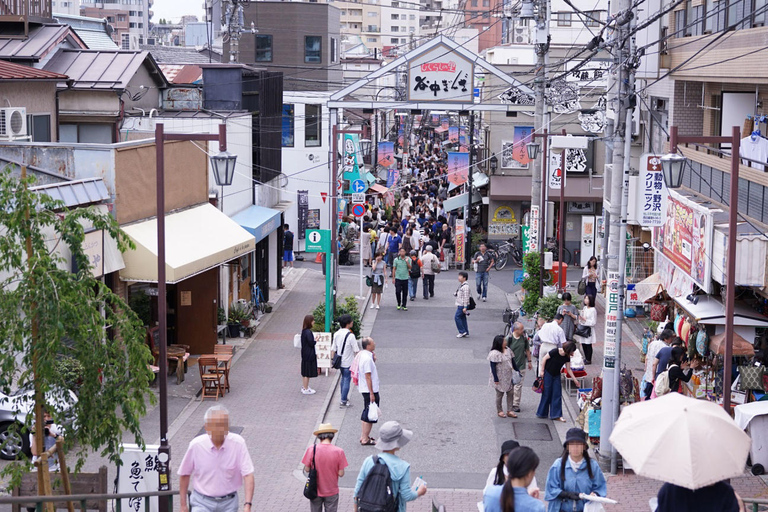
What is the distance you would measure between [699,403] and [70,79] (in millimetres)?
18397

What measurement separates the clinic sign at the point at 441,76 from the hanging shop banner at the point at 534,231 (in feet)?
15.8

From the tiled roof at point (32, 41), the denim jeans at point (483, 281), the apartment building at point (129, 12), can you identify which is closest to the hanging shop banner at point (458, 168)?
the denim jeans at point (483, 281)

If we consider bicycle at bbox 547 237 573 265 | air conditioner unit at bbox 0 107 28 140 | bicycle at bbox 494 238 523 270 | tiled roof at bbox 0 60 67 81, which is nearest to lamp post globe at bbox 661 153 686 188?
Answer: air conditioner unit at bbox 0 107 28 140

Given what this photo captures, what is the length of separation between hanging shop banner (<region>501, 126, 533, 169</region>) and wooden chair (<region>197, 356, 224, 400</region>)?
796 inches

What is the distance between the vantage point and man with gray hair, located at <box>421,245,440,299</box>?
28.7m

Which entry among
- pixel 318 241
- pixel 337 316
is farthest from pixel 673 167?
pixel 318 241

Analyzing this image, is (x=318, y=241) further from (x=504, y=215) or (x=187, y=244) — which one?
(x=504, y=215)

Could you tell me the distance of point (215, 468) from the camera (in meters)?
8.43

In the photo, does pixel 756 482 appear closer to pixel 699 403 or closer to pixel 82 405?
pixel 699 403

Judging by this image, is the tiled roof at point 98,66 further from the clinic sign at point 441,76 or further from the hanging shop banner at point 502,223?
the hanging shop banner at point 502,223

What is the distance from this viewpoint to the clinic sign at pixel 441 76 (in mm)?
29812

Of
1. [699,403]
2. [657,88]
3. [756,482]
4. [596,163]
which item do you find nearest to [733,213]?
[756,482]

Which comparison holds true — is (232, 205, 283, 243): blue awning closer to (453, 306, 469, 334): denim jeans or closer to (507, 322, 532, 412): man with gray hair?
(453, 306, 469, 334): denim jeans

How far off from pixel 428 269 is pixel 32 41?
41.0 ft
